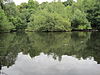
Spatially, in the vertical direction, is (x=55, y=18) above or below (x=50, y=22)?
above

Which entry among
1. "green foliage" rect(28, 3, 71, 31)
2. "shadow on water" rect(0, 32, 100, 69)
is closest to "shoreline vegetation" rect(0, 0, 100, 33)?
"green foliage" rect(28, 3, 71, 31)

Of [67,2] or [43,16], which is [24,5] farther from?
[43,16]

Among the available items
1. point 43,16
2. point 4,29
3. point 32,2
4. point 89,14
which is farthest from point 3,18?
point 32,2

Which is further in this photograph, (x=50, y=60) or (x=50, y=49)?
(x=50, y=49)

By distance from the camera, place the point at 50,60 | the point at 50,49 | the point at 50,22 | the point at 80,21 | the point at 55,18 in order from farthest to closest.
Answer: the point at 80,21
the point at 55,18
the point at 50,22
the point at 50,49
the point at 50,60

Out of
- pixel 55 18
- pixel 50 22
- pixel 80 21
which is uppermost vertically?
pixel 55 18

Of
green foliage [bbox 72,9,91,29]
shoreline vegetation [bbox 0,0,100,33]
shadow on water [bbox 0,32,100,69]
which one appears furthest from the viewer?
green foliage [bbox 72,9,91,29]

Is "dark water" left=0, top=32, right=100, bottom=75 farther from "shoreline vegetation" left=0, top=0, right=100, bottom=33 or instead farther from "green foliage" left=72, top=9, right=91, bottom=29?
"green foliage" left=72, top=9, right=91, bottom=29

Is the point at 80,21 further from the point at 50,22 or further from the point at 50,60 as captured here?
the point at 50,60

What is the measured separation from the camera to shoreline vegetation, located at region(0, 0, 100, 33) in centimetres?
4462

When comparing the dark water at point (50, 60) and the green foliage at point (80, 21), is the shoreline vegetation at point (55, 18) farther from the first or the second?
the dark water at point (50, 60)

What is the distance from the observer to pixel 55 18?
45.1 metres


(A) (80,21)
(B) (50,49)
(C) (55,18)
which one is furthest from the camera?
(A) (80,21)

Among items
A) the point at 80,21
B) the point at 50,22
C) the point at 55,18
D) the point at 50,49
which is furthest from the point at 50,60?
the point at 80,21
